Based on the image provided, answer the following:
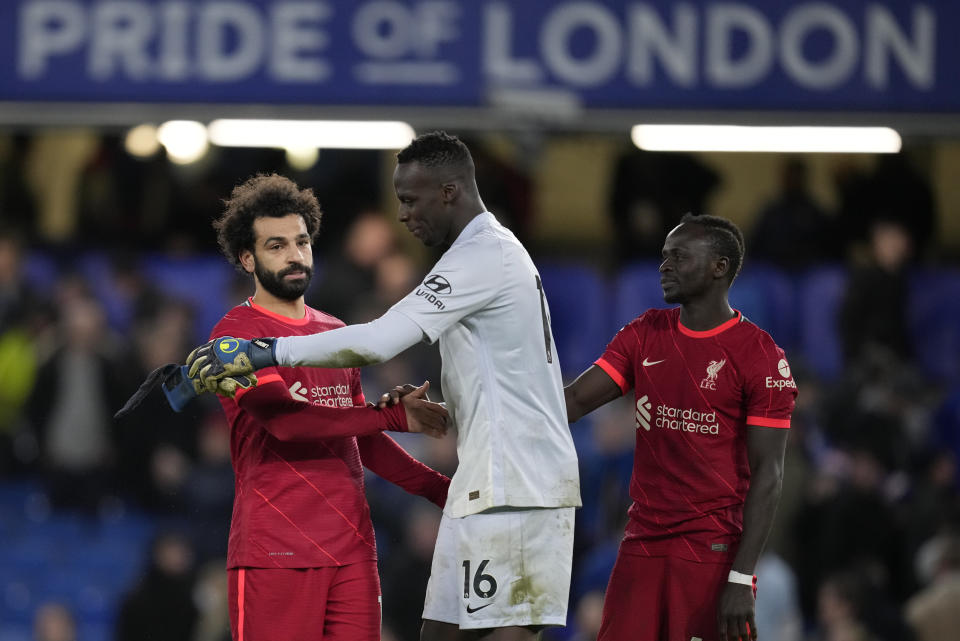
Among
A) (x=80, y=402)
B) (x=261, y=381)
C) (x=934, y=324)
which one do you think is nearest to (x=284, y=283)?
(x=261, y=381)

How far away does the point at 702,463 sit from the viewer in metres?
4.80

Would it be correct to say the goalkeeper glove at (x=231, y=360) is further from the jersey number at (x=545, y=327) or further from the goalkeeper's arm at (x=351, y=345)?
the jersey number at (x=545, y=327)

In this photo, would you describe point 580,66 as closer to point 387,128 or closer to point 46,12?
point 387,128

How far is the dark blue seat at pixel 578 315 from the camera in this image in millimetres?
10195

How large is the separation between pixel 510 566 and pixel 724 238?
1.36 metres

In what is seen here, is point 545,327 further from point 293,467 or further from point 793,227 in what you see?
point 793,227

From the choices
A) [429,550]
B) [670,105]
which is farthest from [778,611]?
[670,105]

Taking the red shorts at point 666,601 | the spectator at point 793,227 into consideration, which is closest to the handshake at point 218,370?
the red shorts at point 666,601

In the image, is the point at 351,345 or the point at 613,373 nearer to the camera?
the point at 351,345

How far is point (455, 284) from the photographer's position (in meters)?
4.35

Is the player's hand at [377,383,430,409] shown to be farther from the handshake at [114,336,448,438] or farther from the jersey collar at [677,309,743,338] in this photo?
the jersey collar at [677,309,743,338]

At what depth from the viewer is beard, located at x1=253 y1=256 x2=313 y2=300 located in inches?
183

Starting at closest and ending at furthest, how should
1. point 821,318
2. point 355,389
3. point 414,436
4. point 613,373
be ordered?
point 355,389 → point 613,373 → point 414,436 → point 821,318

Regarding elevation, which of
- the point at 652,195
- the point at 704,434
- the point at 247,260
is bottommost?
the point at 704,434
